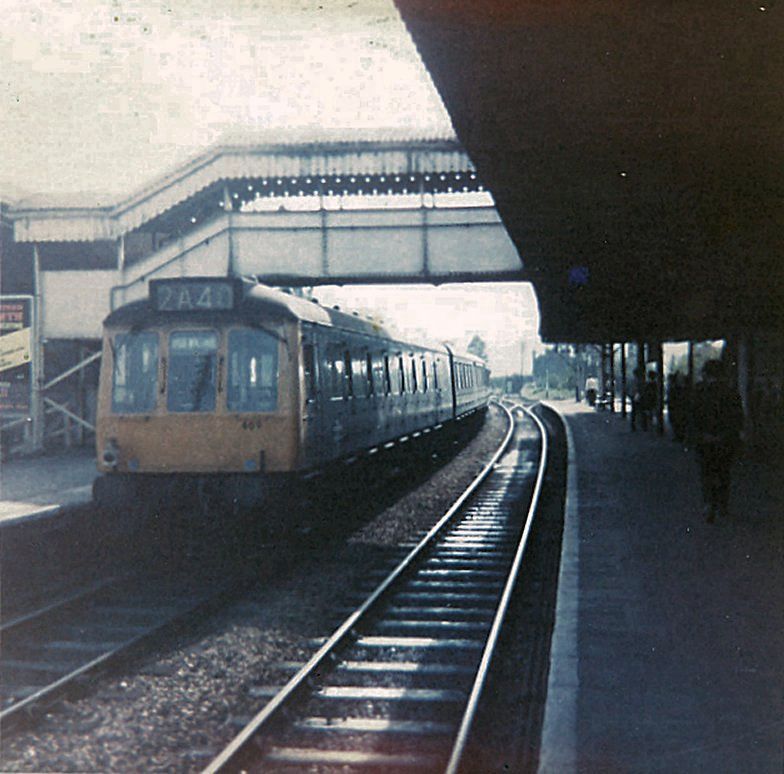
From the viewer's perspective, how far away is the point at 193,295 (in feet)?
36.0

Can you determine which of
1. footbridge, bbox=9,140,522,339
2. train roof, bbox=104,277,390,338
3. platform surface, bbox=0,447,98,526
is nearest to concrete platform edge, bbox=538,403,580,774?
train roof, bbox=104,277,390,338

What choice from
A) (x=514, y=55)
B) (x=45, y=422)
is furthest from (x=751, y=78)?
(x=45, y=422)

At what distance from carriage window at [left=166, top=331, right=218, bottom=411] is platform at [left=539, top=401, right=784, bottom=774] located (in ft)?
13.2

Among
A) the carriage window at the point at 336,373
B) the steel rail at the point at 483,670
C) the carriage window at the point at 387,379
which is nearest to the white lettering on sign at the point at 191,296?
the carriage window at the point at 336,373

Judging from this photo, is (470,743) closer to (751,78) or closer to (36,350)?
(751,78)

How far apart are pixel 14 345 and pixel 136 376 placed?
10.4 meters

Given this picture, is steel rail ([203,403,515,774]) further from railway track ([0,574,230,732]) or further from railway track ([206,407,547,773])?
railway track ([0,574,230,732])

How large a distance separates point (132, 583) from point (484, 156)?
5112 mm

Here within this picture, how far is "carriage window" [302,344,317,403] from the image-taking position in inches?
439

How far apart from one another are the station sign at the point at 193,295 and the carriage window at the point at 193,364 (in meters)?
0.28

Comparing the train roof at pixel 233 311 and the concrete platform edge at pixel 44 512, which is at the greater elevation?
the train roof at pixel 233 311

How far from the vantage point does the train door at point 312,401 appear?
36.4 ft

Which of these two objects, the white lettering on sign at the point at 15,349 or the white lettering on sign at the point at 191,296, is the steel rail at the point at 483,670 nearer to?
the white lettering on sign at the point at 191,296

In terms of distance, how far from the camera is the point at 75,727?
18.9 feet
